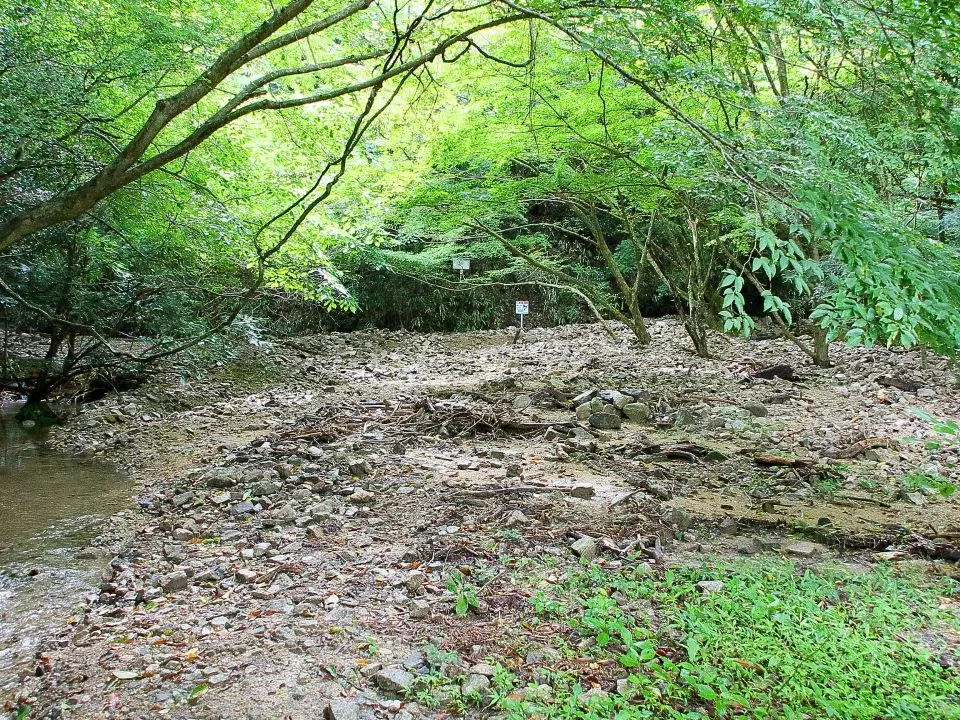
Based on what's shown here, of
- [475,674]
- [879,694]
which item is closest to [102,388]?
[475,674]

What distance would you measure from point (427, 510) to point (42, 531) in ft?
9.20

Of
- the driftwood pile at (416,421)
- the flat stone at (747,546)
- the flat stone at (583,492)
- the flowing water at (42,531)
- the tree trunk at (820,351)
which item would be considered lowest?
the flowing water at (42,531)

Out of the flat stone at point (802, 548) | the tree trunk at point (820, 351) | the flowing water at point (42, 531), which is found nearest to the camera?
the flowing water at point (42, 531)

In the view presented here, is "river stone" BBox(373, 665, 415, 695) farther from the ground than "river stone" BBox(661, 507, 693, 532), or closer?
closer

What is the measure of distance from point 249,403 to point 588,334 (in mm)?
7528

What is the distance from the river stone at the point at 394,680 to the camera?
2570mm

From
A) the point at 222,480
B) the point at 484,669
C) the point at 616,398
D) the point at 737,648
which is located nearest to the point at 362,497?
the point at 222,480

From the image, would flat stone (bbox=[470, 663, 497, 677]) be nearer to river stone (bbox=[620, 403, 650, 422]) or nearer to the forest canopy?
the forest canopy

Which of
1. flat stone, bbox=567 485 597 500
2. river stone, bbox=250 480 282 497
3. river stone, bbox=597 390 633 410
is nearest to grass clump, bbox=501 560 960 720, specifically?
flat stone, bbox=567 485 597 500

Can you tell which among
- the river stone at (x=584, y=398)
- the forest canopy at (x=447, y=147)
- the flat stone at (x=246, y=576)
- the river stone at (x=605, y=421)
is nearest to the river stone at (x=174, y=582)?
the flat stone at (x=246, y=576)

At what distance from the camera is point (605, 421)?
21.9 ft

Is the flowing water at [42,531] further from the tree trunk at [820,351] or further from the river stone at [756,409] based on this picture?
the tree trunk at [820,351]

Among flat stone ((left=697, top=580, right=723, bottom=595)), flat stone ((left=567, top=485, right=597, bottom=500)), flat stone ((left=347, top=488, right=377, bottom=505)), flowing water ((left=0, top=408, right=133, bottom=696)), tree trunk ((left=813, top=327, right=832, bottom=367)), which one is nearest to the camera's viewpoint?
flat stone ((left=697, top=580, right=723, bottom=595))

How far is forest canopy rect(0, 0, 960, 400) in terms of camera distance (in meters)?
→ 3.11
